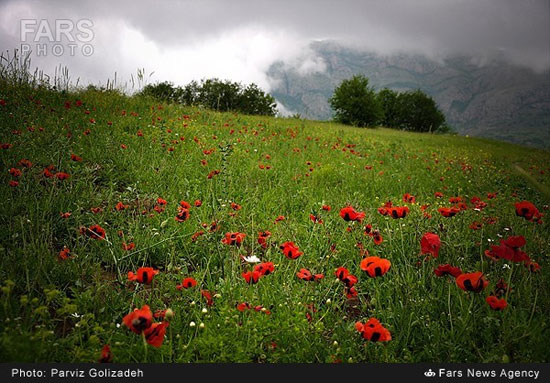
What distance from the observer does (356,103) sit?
147ft

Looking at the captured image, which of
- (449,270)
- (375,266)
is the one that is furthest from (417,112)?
(375,266)

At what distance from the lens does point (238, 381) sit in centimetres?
149

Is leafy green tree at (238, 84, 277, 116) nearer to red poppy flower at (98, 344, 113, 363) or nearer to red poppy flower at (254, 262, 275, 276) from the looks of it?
red poppy flower at (254, 262, 275, 276)

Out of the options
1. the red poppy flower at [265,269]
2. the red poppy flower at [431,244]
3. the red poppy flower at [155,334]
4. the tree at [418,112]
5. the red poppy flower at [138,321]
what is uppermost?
the tree at [418,112]

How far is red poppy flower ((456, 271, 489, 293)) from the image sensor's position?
5.14 ft

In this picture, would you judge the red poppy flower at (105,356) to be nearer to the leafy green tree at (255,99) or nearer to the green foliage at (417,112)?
the leafy green tree at (255,99)

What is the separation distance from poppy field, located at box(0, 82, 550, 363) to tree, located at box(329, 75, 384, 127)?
41.3 metres

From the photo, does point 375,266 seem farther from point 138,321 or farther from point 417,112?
point 417,112

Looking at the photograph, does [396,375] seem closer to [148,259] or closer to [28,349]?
[28,349]

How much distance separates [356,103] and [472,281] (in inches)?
1828

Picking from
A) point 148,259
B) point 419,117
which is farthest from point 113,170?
point 419,117

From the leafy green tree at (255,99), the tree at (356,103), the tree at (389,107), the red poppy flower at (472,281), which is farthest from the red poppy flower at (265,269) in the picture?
the tree at (389,107)

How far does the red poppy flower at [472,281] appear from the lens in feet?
5.14

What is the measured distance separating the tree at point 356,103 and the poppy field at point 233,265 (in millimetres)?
41345
